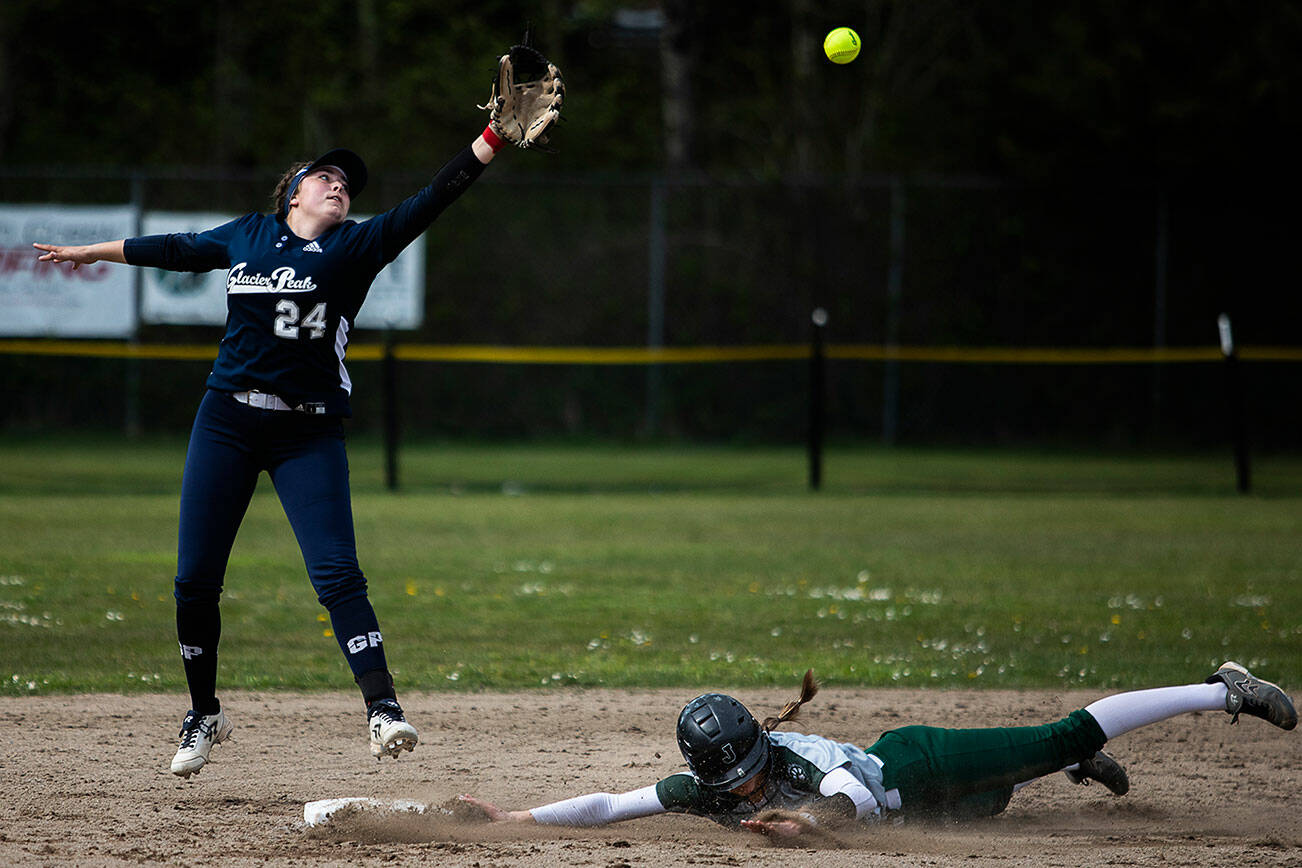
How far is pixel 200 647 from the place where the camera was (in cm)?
512

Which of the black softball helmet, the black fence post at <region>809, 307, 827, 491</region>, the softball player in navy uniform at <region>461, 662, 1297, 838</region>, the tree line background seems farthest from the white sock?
the tree line background

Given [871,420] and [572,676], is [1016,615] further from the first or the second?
[871,420]

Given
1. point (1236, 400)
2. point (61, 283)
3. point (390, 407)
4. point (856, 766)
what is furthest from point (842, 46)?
point (61, 283)

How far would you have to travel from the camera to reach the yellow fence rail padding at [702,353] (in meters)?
17.0

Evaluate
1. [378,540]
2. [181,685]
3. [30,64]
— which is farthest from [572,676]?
[30,64]

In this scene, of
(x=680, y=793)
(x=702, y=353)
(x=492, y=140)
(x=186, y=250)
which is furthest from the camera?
(x=702, y=353)

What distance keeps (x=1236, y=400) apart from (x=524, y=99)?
12310 millimetres

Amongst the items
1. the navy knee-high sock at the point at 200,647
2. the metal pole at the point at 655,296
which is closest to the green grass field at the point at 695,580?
the navy knee-high sock at the point at 200,647

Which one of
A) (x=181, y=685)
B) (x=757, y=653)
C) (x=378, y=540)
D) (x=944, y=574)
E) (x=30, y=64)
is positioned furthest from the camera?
(x=30, y=64)

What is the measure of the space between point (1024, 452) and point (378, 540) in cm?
1208

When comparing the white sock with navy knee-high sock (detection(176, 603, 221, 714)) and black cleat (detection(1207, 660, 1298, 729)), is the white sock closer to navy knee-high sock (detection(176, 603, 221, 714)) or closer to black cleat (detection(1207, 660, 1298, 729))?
black cleat (detection(1207, 660, 1298, 729))

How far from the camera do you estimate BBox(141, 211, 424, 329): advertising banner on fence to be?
67.3 feet

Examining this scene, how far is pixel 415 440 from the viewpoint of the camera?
22.1 meters

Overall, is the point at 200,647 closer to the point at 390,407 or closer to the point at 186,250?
the point at 186,250
